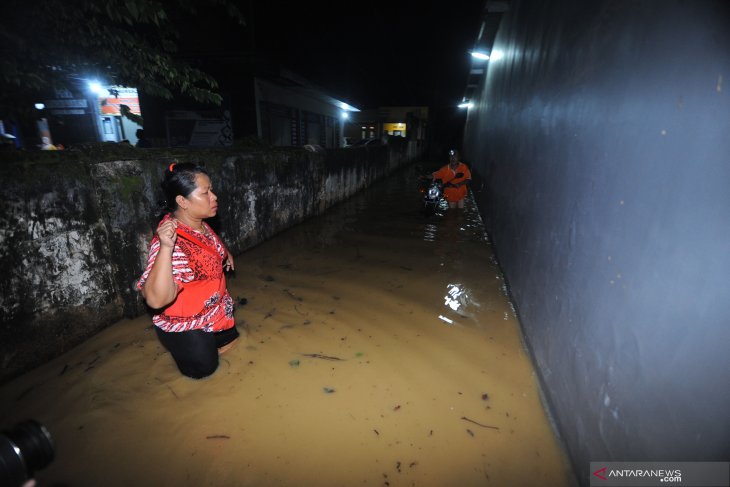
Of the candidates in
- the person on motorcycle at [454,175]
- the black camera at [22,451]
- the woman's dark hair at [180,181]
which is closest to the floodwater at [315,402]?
the black camera at [22,451]

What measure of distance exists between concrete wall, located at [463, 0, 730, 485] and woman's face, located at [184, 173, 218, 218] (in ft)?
8.49

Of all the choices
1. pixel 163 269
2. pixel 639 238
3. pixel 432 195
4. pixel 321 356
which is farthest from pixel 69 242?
pixel 432 195

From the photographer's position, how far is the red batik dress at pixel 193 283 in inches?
91.5

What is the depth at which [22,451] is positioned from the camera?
1.14 metres

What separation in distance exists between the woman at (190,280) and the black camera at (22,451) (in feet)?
3.17

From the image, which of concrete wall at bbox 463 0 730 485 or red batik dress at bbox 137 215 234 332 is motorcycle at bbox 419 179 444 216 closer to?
concrete wall at bbox 463 0 730 485

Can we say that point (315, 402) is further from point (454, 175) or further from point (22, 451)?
point (454, 175)

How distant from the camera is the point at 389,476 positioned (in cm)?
190

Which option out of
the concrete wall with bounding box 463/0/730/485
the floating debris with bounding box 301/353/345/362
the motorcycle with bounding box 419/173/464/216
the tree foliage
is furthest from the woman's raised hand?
the motorcycle with bounding box 419/173/464/216

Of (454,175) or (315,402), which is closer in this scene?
(315,402)

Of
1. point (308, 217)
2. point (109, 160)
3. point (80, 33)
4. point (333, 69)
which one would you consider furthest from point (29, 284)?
point (333, 69)

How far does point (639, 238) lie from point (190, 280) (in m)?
2.70

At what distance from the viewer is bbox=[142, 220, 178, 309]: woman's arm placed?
6.67 ft

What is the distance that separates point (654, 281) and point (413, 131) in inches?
1311
